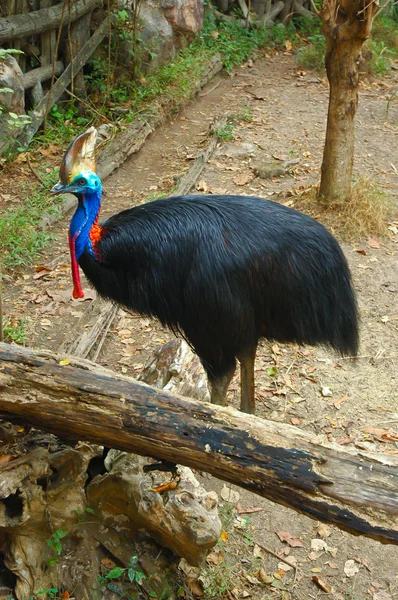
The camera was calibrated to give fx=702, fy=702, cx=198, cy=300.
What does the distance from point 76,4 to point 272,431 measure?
7062 millimetres

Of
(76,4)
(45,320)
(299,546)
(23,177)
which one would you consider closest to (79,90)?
(76,4)

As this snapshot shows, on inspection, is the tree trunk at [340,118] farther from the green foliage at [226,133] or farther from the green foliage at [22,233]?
the green foliage at [22,233]

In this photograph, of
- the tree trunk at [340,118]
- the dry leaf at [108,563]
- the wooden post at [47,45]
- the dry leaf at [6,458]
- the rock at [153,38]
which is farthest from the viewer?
the rock at [153,38]

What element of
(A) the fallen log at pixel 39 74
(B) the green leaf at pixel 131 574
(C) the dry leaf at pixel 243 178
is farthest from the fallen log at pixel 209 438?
(A) the fallen log at pixel 39 74

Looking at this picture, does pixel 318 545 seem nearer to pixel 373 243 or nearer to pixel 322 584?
pixel 322 584

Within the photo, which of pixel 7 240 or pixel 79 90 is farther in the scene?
pixel 79 90

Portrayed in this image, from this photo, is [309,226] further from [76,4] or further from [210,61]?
[210,61]

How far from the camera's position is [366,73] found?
10617 millimetres

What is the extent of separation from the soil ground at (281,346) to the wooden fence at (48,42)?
3.89 feet

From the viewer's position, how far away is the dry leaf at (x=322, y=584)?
321cm

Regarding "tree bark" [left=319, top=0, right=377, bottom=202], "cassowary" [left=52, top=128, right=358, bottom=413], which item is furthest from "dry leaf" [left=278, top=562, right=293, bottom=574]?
"tree bark" [left=319, top=0, right=377, bottom=202]

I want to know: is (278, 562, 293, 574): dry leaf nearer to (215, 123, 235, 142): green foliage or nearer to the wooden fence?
the wooden fence

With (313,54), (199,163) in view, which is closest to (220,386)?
(199,163)

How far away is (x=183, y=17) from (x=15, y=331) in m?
6.61
